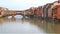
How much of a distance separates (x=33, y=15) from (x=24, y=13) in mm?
2010

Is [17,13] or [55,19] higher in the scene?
[55,19]

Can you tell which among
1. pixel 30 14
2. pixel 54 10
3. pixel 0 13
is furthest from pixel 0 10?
pixel 54 10

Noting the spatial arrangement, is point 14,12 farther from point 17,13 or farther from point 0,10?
point 0,10

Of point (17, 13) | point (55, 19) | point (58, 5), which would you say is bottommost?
point (17, 13)

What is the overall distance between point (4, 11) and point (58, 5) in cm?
1420

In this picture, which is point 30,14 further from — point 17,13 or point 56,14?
point 56,14

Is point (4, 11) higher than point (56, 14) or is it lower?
lower

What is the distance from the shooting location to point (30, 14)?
24.3m

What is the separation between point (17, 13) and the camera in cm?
2609

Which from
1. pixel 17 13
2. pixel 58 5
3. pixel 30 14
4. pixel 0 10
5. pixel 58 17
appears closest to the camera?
pixel 58 17

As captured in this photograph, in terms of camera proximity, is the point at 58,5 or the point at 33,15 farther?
the point at 33,15

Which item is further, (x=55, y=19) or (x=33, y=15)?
(x=33, y=15)

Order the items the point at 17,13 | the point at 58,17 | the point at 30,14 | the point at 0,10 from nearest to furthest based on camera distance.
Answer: the point at 58,17 < the point at 0,10 < the point at 30,14 < the point at 17,13

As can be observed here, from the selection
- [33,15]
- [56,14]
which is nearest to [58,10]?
[56,14]
